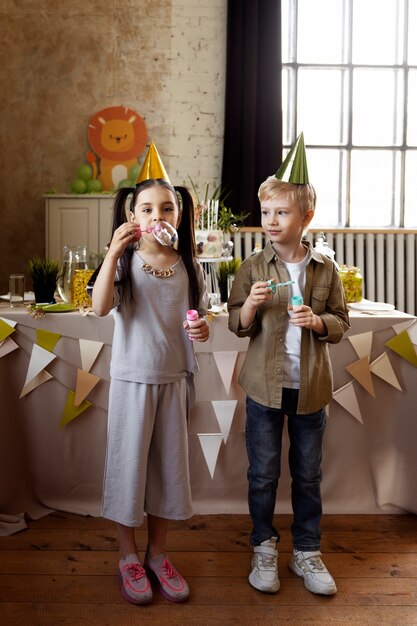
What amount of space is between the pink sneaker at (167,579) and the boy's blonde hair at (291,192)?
3.63 feet

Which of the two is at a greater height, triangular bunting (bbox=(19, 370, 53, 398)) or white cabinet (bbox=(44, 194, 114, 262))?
white cabinet (bbox=(44, 194, 114, 262))

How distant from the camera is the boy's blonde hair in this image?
71.2 inches

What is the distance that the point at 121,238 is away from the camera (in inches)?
65.1

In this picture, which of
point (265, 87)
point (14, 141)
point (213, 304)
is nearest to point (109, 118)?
point (14, 141)

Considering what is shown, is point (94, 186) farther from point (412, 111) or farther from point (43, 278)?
point (412, 111)

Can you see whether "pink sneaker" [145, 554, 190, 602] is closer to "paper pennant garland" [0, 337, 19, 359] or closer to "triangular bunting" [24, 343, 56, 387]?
"triangular bunting" [24, 343, 56, 387]

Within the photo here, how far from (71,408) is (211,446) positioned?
21.4 inches

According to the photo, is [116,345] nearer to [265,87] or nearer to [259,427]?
[259,427]

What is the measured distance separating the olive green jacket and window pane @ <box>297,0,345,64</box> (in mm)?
4255

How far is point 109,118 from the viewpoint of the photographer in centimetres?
529

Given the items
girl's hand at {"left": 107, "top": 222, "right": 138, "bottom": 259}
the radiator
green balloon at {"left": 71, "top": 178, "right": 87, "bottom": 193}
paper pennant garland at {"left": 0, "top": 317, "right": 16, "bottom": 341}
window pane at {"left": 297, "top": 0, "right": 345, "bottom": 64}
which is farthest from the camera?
window pane at {"left": 297, "top": 0, "right": 345, "bottom": 64}

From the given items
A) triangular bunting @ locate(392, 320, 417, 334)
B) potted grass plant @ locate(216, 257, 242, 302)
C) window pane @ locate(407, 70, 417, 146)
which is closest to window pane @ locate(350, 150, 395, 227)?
window pane @ locate(407, 70, 417, 146)

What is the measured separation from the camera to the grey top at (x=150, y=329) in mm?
1792

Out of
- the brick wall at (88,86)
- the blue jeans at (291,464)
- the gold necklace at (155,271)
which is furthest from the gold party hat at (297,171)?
the brick wall at (88,86)
